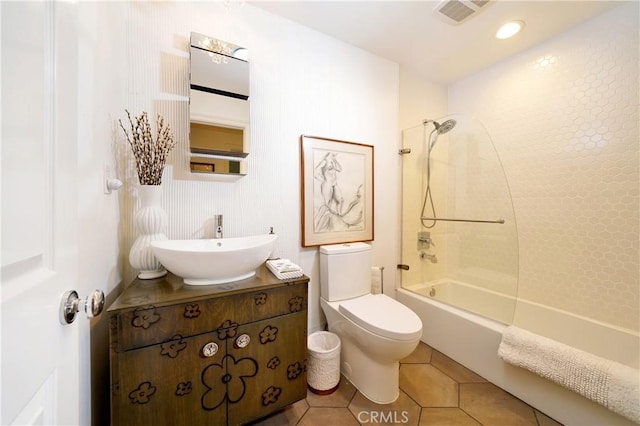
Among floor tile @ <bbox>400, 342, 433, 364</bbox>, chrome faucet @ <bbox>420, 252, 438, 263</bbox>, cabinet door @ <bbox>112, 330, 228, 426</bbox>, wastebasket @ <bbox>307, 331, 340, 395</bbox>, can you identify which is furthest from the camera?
chrome faucet @ <bbox>420, 252, 438, 263</bbox>

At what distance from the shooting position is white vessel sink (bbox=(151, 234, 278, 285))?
3.19 feet

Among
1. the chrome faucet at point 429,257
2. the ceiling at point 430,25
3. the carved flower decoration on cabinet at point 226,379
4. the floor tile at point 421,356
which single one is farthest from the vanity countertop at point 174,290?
the ceiling at point 430,25

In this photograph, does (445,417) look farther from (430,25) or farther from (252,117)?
(430,25)

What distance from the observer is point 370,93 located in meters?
2.00

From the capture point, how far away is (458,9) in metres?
1.47

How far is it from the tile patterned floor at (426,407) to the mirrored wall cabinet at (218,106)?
1436 millimetres

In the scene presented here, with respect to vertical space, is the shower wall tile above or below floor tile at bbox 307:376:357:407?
above

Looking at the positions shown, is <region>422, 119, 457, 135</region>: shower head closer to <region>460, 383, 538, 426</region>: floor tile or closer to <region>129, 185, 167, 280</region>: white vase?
<region>460, 383, 538, 426</region>: floor tile

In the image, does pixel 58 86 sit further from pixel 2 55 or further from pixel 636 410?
pixel 636 410

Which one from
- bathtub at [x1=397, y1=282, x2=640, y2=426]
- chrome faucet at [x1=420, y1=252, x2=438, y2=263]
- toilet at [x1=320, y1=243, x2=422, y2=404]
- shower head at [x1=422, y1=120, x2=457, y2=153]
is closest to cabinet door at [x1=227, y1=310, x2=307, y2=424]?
toilet at [x1=320, y1=243, x2=422, y2=404]

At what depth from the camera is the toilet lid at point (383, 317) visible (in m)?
1.28

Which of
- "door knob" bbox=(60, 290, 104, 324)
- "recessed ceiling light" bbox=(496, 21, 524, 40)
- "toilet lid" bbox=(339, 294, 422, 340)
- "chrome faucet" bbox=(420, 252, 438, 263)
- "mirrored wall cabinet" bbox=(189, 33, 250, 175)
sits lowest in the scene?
"toilet lid" bbox=(339, 294, 422, 340)

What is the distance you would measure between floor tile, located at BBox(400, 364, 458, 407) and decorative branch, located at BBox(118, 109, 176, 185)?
74.3 inches

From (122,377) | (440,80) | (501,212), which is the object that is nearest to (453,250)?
(501,212)
